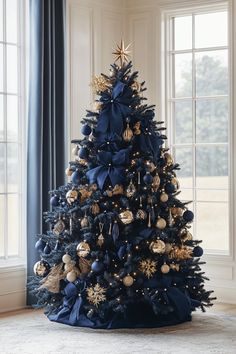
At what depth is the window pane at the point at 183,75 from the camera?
700cm

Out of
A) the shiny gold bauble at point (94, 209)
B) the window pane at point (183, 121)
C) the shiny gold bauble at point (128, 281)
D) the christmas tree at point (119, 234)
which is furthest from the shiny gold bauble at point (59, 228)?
the window pane at point (183, 121)

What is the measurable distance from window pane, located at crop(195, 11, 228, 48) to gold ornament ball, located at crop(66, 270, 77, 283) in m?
2.73

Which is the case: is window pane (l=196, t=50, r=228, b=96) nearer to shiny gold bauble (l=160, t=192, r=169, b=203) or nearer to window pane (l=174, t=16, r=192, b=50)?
window pane (l=174, t=16, r=192, b=50)

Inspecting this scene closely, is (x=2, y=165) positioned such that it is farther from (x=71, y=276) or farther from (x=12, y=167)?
(x=71, y=276)

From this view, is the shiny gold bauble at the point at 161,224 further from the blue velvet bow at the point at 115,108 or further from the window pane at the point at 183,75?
the window pane at the point at 183,75

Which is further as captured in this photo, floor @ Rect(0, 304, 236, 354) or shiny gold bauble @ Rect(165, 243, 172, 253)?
shiny gold bauble @ Rect(165, 243, 172, 253)

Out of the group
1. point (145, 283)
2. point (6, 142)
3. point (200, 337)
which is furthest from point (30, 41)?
point (200, 337)

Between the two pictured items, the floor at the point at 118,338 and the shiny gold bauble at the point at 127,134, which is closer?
the floor at the point at 118,338

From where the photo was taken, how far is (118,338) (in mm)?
5059

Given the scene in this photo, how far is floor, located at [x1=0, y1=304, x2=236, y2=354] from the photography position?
186 inches

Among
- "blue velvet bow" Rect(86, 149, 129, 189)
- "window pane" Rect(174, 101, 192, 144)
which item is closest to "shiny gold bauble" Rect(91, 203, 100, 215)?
"blue velvet bow" Rect(86, 149, 129, 189)

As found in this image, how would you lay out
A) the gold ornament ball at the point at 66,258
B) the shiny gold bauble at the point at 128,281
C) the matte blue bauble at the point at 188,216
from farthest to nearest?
the matte blue bauble at the point at 188,216
the gold ornament ball at the point at 66,258
the shiny gold bauble at the point at 128,281

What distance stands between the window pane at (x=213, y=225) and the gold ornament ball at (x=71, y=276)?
5.99 feet

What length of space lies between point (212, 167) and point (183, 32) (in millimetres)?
1364
